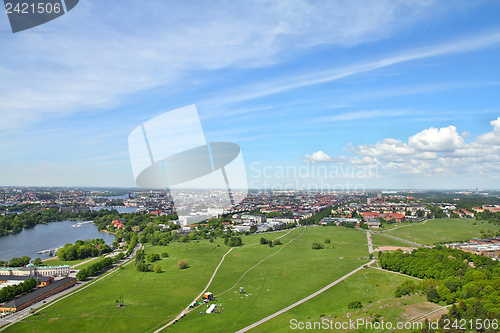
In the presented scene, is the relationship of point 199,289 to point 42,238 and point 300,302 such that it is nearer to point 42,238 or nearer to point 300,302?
point 300,302

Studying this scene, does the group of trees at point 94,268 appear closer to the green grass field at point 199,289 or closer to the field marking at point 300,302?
the green grass field at point 199,289

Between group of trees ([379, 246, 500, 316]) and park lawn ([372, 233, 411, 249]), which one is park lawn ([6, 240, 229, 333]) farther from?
park lawn ([372, 233, 411, 249])

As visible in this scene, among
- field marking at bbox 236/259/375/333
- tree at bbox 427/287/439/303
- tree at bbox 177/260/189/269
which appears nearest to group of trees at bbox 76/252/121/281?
tree at bbox 177/260/189/269

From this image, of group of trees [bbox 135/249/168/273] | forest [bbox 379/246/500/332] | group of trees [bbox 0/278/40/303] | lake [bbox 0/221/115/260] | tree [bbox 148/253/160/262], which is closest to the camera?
forest [bbox 379/246/500/332]

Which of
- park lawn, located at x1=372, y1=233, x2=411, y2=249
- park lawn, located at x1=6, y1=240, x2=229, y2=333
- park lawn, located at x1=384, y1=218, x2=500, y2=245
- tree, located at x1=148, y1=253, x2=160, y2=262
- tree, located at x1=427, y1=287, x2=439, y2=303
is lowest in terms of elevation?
park lawn, located at x1=384, y1=218, x2=500, y2=245

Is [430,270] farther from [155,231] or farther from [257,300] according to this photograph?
[155,231]

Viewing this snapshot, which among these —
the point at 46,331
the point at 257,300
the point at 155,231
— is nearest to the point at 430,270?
the point at 257,300

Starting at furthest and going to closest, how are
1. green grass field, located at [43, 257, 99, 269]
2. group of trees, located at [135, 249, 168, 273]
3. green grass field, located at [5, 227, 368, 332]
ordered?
green grass field, located at [43, 257, 99, 269], group of trees, located at [135, 249, 168, 273], green grass field, located at [5, 227, 368, 332]
